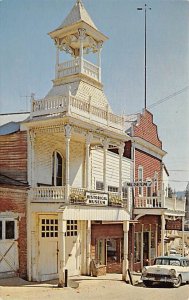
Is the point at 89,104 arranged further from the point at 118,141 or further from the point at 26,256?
the point at 26,256

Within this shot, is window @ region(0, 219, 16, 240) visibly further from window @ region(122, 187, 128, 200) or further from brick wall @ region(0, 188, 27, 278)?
window @ region(122, 187, 128, 200)

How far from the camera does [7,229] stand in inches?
505

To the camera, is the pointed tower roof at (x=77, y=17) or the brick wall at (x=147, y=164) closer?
the pointed tower roof at (x=77, y=17)

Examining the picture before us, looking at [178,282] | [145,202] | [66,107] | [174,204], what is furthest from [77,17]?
[174,204]

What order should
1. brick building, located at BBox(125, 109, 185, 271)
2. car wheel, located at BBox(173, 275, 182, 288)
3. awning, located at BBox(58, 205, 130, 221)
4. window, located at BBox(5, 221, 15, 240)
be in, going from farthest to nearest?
brick building, located at BBox(125, 109, 185, 271), car wheel, located at BBox(173, 275, 182, 288), awning, located at BBox(58, 205, 130, 221), window, located at BBox(5, 221, 15, 240)

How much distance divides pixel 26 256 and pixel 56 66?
7.27 m

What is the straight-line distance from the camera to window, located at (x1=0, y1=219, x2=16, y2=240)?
12.7m

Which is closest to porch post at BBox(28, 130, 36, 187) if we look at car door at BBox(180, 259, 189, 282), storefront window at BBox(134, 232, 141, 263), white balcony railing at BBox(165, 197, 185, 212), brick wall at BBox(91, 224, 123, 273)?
brick wall at BBox(91, 224, 123, 273)

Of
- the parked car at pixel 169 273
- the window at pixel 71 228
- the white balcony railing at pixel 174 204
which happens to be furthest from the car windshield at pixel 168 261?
the white balcony railing at pixel 174 204

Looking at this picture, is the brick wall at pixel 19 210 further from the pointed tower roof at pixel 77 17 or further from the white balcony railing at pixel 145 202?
the white balcony railing at pixel 145 202

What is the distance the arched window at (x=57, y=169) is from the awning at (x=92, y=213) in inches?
74.2

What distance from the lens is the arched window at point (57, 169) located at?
15281 mm

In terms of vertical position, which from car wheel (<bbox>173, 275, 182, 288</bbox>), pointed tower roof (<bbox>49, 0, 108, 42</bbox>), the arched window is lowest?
car wheel (<bbox>173, 275, 182, 288</bbox>)

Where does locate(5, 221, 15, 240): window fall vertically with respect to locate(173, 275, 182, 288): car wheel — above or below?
above
